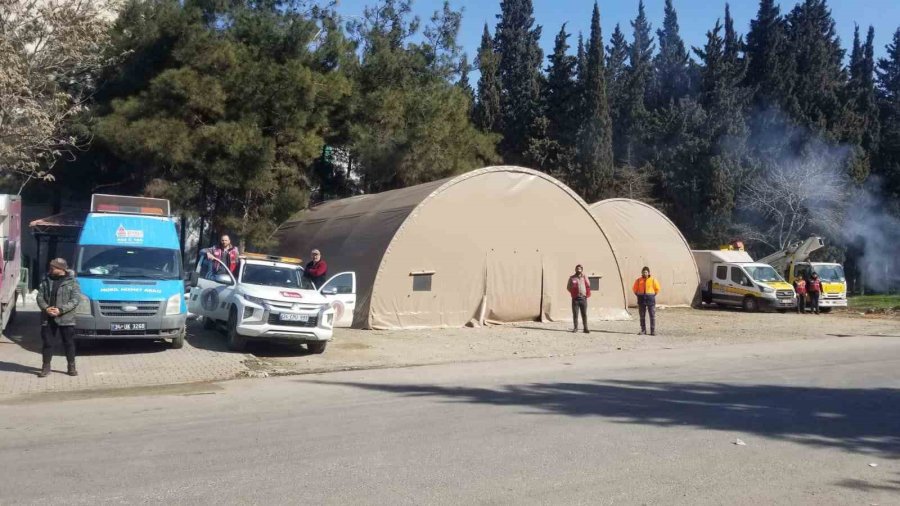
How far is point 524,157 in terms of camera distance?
48.1m

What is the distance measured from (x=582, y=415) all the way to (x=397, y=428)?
2390 millimetres

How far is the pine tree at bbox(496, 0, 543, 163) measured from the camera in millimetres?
49125

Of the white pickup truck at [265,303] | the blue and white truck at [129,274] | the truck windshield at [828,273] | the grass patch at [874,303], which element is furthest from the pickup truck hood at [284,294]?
the grass patch at [874,303]

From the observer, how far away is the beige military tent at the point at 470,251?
21312mm

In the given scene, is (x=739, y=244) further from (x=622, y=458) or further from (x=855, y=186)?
(x=622, y=458)

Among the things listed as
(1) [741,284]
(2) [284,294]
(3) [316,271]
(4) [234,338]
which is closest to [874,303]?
(1) [741,284]

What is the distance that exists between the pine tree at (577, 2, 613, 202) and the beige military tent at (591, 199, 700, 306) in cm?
1257

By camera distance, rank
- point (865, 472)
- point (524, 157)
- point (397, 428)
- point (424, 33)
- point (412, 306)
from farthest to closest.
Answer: point (524, 157), point (424, 33), point (412, 306), point (397, 428), point (865, 472)

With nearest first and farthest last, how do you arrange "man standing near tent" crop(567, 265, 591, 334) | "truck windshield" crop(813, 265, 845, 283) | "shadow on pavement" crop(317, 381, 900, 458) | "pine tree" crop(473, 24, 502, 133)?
"shadow on pavement" crop(317, 381, 900, 458)
"man standing near tent" crop(567, 265, 591, 334)
"truck windshield" crop(813, 265, 845, 283)
"pine tree" crop(473, 24, 502, 133)

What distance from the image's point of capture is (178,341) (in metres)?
15.5

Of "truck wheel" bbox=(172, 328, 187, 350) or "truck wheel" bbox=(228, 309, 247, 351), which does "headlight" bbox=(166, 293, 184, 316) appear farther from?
"truck wheel" bbox=(228, 309, 247, 351)

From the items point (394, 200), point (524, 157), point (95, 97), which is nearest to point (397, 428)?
point (394, 200)

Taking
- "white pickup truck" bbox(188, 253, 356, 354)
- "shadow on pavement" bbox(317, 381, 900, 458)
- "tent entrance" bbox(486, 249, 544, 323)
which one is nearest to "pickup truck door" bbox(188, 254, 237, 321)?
"white pickup truck" bbox(188, 253, 356, 354)

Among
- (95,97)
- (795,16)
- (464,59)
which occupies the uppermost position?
(795,16)
